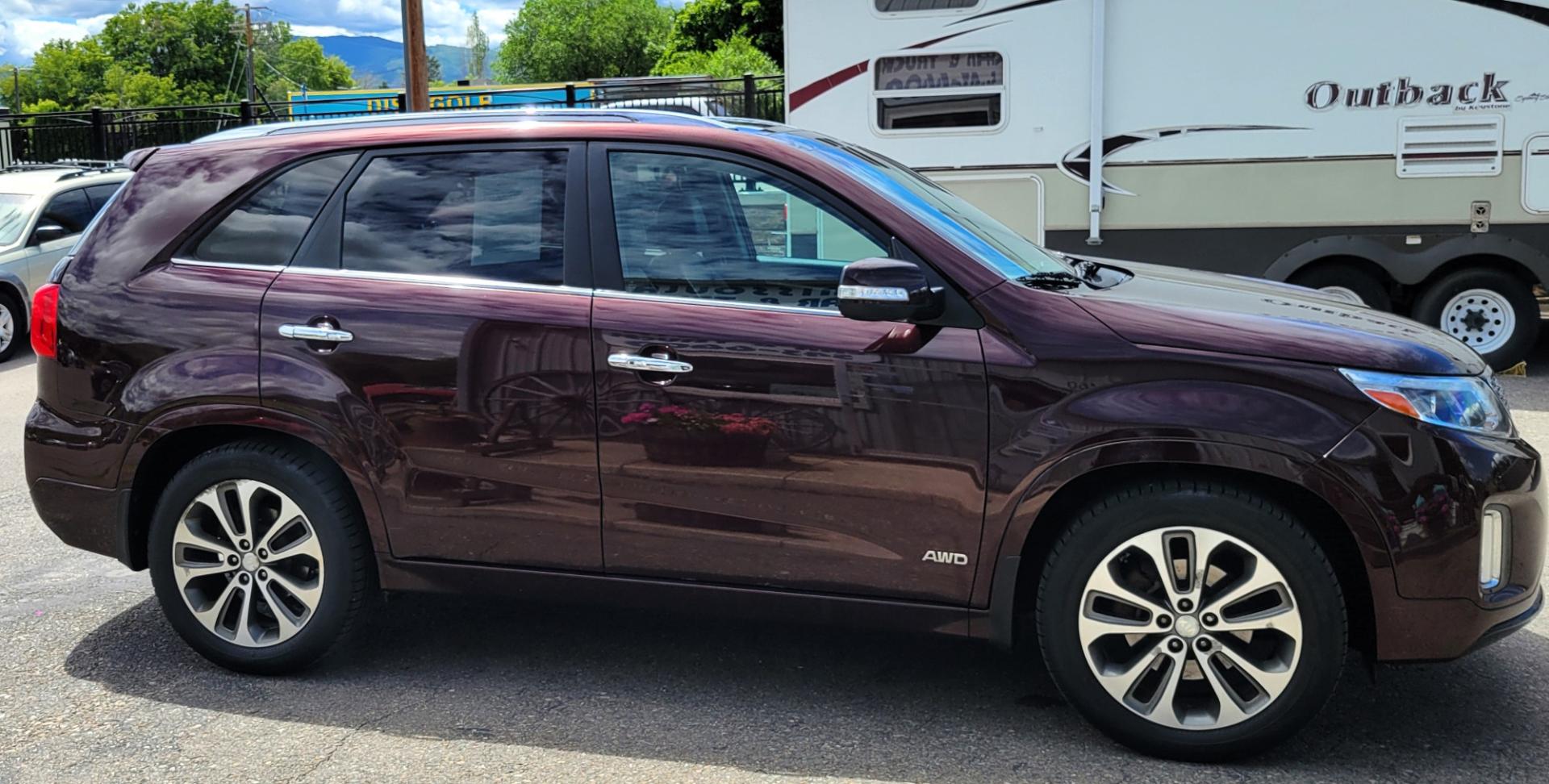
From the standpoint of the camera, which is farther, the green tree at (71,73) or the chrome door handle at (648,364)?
the green tree at (71,73)

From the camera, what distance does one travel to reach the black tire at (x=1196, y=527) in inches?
134

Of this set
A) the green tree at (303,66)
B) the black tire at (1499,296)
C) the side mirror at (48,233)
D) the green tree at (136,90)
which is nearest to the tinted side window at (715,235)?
the black tire at (1499,296)

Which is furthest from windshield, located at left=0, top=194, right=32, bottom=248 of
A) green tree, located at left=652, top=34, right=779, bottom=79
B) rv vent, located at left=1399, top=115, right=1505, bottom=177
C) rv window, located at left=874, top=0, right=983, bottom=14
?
green tree, located at left=652, top=34, right=779, bottom=79

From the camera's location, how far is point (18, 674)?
4312 millimetres

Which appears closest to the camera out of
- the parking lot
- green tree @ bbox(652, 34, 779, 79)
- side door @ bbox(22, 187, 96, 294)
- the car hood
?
the car hood

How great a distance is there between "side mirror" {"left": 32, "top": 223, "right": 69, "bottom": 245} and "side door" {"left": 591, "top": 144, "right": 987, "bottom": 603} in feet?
34.2

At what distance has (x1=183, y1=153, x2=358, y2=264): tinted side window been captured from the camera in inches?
165

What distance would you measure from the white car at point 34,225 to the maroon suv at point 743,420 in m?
8.81

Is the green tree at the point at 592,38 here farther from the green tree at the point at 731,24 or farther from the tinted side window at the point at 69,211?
the tinted side window at the point at 69,211

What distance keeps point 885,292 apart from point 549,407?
1037mm

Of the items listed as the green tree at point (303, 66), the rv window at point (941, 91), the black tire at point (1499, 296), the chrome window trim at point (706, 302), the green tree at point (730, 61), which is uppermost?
the green tree at point (303, 66)

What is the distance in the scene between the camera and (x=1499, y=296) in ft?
30.5

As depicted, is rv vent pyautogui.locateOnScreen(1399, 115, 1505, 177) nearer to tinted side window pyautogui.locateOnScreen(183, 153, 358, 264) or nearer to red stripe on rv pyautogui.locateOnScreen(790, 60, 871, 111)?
red stripe on rv pyautogui.locateOnScreen(790, 60, 871, 111)

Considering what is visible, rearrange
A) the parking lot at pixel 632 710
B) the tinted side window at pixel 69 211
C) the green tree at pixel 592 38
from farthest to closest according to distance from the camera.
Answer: the green tree at pixel 592 38 < the tinted side window at pixel 69 211 < the parking lot at pixel 632 710
